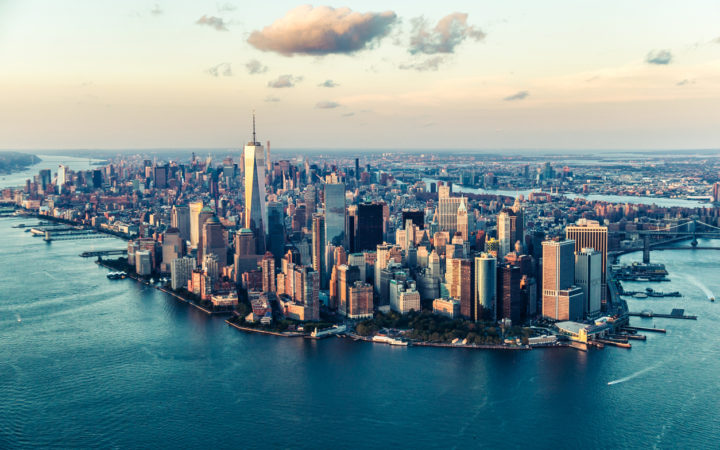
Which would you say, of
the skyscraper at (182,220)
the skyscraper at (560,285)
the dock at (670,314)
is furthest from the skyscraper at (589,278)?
the skyscraper at (182,220)

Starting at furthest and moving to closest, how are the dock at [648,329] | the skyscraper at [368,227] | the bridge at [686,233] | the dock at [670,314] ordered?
the bridge at [686,233] → the skyscraper at [368,227] → the dock at [670,314] → the dock at [648,329]

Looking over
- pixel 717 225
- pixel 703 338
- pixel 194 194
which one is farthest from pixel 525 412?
pixel 194 194

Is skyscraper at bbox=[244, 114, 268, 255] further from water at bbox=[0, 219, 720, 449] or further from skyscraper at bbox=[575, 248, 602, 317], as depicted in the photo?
skyscraper at bbox=[575, 248, 602, 317]

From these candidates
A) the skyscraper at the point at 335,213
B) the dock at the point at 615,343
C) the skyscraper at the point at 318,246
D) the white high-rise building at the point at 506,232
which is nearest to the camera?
the dock at the point at 615,343

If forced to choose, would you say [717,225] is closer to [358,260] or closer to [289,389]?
[358,260]

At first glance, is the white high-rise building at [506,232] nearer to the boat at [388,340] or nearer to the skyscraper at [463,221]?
the skyscraper at [463,221]

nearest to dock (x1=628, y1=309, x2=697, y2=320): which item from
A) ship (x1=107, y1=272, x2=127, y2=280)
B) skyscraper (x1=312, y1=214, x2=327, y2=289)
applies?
skyscraper (x1=312, y1=214, x2=327, y2=289)

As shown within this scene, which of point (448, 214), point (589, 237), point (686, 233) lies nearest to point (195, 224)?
point (448, 214)
